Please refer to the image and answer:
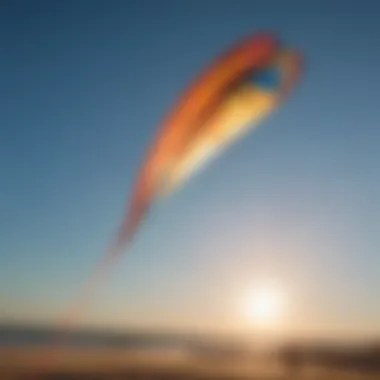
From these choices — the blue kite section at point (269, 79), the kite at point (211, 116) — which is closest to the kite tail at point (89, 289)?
the kite at point (211, 116)

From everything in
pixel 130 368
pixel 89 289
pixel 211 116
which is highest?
pixel 211 116

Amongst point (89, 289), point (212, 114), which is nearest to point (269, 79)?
point (212, 114)

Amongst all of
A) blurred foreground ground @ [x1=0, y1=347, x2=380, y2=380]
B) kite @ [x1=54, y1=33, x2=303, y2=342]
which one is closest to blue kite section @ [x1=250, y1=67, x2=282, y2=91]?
kite @ [x1=54, y1=33, x2=303, y2=342]

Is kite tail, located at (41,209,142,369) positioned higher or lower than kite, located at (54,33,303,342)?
lower

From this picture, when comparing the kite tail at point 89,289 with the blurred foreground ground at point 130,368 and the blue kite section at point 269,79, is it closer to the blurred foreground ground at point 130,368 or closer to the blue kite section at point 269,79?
the blurred foreground ground at point 130,368

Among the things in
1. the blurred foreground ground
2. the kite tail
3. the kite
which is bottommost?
the blurred foreground ground

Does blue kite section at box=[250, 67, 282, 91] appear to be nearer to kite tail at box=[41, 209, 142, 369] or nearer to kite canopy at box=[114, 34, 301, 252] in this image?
kite canopy at box=[114, 34, 301, 252]

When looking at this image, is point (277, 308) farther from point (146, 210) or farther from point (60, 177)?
point (60, 177)

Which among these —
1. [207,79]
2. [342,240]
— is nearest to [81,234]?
[207,79]

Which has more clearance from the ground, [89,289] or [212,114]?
[212,114]

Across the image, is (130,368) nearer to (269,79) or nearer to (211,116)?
(211,116)
